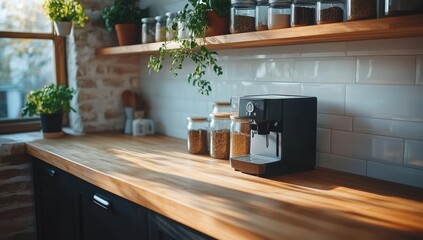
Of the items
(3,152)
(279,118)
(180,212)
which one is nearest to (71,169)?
(3,152)

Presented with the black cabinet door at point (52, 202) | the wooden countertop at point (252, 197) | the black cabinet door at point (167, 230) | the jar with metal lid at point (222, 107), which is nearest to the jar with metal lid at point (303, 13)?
the wooden countertop at point (252, 197)

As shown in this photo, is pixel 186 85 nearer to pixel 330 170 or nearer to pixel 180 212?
pixel 330 170

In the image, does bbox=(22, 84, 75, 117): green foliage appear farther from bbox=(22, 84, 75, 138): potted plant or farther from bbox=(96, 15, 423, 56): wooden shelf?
bbox=(96, 15, 423, 56): wooden shelf

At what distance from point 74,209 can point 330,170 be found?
1273 millimetres

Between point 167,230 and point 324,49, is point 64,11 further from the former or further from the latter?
point 167,230

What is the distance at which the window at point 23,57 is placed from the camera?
2.72 m

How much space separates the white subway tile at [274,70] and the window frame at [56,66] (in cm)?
150

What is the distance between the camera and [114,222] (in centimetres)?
174

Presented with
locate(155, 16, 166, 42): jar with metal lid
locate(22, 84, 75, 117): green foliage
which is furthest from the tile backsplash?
locate(22, 84, 75, 117): green foliage

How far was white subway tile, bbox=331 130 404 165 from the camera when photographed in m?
1.59

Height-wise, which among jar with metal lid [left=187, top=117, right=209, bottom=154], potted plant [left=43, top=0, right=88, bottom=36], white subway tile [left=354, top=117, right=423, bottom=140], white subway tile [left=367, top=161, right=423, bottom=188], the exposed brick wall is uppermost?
potted plant [left=43, top=0, right=88, bottom=36]

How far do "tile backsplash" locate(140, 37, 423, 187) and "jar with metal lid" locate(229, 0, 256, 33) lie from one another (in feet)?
0.86

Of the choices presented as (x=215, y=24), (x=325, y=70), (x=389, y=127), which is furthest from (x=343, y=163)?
(x=215, y=24)

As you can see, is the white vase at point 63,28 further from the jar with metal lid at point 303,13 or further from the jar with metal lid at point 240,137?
the jar with metal lid at point 303,13
